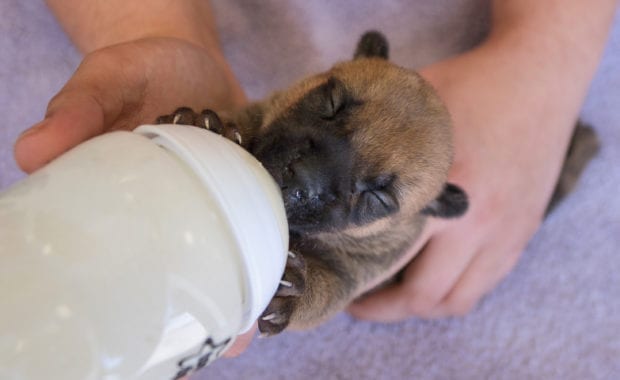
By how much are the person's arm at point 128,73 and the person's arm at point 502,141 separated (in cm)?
90

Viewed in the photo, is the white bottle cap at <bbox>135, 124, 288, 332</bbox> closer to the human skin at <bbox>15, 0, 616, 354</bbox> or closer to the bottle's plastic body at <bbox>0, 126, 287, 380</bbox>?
the bottle's plastic body at <bbox>0, 126, 287, 380</bbox>

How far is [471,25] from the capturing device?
8.87 ft

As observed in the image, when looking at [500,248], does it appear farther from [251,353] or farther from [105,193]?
[105,193]

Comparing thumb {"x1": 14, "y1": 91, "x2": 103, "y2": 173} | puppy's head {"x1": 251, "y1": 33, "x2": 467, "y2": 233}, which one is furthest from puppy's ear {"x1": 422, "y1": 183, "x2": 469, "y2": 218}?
thumb {"x1": 14, "y1": 91, "x2": 103, "y2": 173}

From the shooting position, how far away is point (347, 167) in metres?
1.51

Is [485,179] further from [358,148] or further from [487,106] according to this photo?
[358,148]

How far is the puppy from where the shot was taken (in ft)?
4.69

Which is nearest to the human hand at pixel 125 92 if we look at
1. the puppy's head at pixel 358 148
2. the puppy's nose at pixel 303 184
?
the puppy's head at pixel 358 148

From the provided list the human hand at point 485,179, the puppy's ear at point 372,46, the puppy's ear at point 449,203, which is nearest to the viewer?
the puppy's ear at point 449,203

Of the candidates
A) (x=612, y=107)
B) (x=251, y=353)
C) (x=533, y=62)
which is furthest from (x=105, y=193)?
(x=612, y=107)

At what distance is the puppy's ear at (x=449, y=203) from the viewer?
1.77 m

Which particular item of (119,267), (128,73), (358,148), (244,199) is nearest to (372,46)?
(358,148)

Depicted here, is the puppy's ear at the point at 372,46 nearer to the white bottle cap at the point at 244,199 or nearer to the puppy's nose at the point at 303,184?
the puppy's nose at the point at 303,184

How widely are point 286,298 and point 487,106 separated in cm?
126
